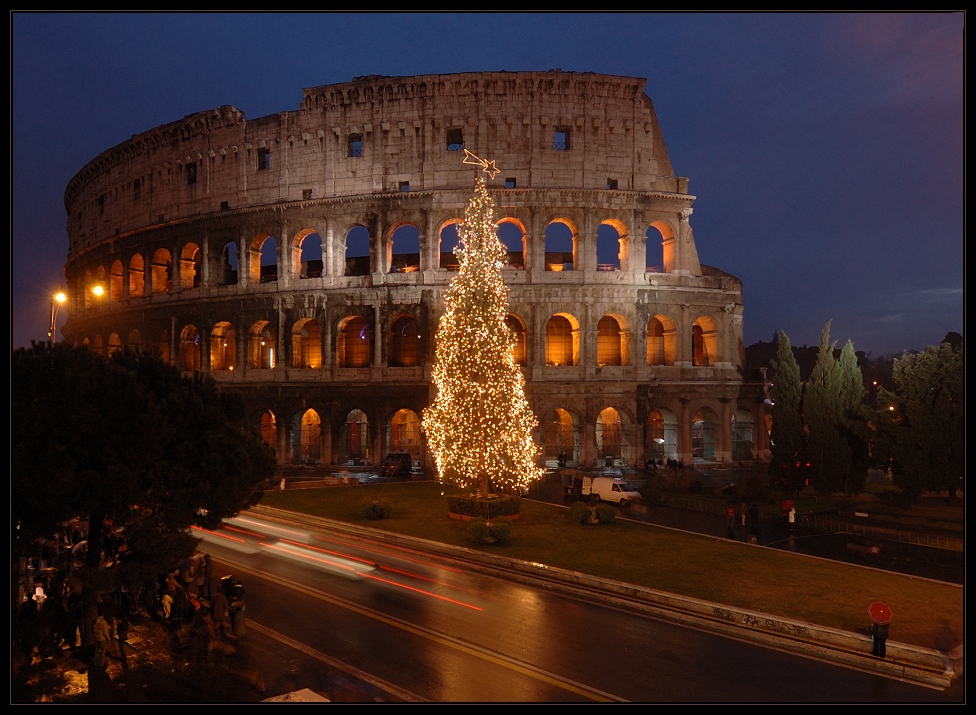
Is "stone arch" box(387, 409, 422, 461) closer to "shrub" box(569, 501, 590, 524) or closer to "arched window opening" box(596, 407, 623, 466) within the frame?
"arched window opening" box(596, 407, 623, 466)

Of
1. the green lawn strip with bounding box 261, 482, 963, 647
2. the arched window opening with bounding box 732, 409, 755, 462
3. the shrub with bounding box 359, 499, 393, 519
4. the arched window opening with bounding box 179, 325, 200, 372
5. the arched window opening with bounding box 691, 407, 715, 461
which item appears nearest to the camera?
the green lawn strip with bounding box 261, 482, 963, 647

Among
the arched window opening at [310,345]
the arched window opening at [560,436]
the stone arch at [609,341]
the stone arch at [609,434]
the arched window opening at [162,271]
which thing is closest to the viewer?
the arched window opening at [560,436]

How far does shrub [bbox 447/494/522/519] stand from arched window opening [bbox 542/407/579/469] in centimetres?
1525

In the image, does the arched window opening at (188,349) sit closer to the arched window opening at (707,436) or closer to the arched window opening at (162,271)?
the arched window opening at (162,271)

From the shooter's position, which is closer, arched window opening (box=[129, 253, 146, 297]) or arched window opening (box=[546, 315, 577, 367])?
arched window opening (box=[546, 315, 577, 367])

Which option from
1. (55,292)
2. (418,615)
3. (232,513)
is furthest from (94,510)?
(55,292)

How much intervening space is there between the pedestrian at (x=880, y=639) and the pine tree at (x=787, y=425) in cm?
1871

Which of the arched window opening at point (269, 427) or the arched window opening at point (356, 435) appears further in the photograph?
the arched window opening at point (269, 427)

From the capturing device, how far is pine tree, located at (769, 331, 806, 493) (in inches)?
1130

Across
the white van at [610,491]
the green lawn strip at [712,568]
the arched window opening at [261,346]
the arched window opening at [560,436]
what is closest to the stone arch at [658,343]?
the arched window opening at [560,436]

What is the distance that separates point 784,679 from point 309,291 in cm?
3437

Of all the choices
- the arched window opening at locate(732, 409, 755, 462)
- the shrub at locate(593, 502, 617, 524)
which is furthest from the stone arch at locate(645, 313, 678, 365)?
the shrub at locate(593, 502, 617, 524)

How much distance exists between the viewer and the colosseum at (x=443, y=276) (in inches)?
1460

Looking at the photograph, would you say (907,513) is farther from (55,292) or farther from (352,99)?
(352,99)
